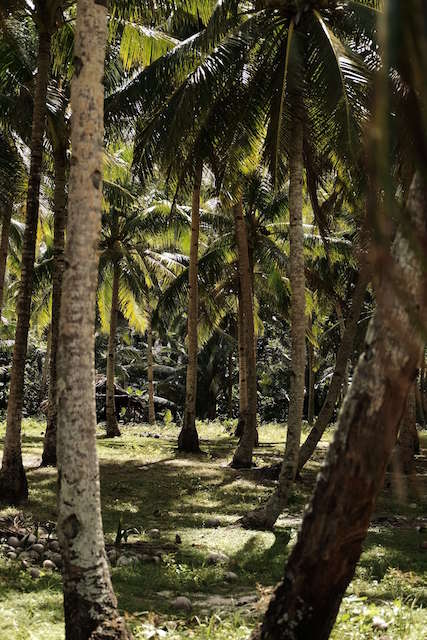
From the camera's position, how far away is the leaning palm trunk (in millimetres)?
3029

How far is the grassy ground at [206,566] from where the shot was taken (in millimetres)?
5273

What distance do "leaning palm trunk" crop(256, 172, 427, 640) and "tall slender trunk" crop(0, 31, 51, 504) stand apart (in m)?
8.11

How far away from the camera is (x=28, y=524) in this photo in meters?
9.25

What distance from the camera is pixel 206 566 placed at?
7.92 meters

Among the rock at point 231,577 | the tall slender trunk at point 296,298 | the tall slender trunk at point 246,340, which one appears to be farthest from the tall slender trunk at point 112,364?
the rock at point 231,577

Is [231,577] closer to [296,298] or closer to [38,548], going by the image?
[38,548]

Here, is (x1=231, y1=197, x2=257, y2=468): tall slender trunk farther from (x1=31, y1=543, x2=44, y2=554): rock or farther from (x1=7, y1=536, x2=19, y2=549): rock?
(x1=31, y1=543, x2=44, y2=554): rock

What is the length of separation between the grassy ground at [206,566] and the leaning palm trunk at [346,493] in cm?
120

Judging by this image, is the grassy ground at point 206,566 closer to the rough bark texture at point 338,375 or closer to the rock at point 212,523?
the rock at point 212,523

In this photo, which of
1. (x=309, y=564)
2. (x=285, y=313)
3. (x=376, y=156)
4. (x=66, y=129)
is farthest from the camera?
(x=285, y=313)

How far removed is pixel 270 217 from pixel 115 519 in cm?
1214

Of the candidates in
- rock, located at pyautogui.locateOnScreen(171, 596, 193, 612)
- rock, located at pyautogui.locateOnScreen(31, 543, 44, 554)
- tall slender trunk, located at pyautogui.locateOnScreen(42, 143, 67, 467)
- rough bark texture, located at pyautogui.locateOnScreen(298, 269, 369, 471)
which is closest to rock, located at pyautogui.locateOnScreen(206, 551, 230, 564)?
rock, located at pyautogui.locateOnScreen(31, 543, 44, 554)

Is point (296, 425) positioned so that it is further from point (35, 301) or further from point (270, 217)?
point (35, 301)

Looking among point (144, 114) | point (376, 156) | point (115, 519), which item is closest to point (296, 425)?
point (115, 519)
